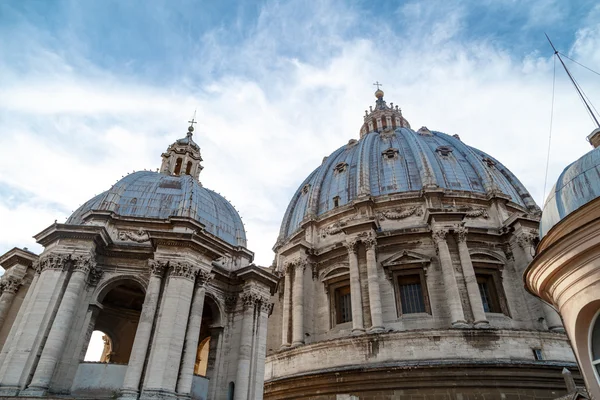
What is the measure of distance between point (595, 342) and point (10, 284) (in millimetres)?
20437

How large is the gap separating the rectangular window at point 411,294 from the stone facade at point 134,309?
9995 mm

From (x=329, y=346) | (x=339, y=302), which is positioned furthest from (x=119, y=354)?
(x=339, y=302)

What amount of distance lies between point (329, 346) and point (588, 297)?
1652 cm

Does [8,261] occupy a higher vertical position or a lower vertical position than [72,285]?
higher

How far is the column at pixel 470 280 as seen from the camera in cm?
2191

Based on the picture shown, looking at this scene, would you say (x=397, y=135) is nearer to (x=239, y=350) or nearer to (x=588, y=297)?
(x=239, y=350)

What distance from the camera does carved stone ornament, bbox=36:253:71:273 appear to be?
15367mm

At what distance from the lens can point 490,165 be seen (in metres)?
37.3

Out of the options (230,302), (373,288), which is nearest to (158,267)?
(230,302)

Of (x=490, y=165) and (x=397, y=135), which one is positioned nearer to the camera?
(x=490, y=165)

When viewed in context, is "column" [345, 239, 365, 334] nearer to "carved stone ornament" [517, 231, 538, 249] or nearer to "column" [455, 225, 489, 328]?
"column" [455, 225, 489, 328]

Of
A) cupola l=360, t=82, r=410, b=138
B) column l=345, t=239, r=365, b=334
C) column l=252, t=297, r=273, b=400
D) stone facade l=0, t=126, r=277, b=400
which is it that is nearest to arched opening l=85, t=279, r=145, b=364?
stone facade l=0, t=126, r=277, b=400

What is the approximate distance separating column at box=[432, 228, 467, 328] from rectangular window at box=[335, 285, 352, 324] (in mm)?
6197

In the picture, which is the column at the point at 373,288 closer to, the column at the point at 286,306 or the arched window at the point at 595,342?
the column at the point at 286,306
